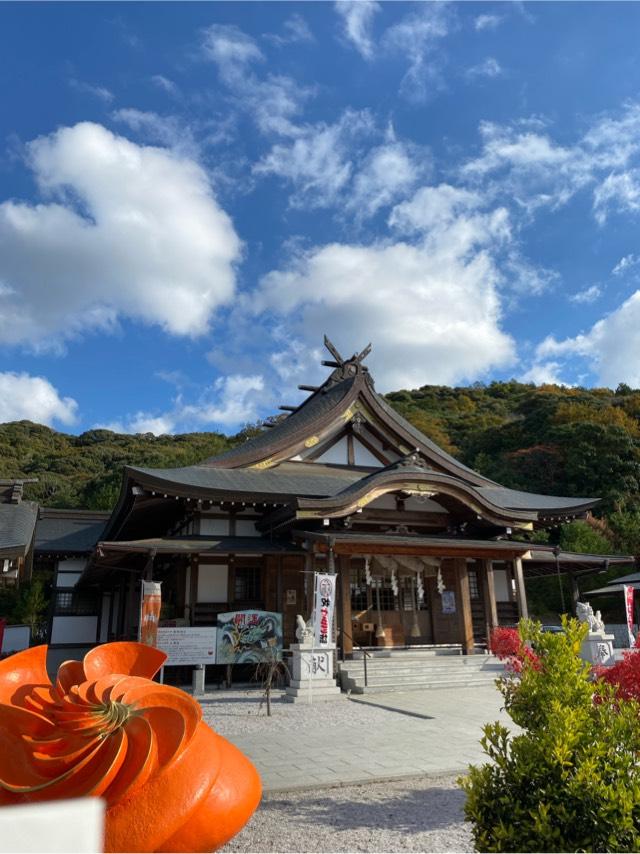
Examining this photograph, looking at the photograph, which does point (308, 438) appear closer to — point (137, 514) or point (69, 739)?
→ point (137, 514)

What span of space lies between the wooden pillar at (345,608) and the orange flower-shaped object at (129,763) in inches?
421

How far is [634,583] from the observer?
2127cm

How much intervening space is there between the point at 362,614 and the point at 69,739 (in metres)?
13.4

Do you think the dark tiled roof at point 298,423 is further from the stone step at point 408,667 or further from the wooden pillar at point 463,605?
the stone step at point 408,667

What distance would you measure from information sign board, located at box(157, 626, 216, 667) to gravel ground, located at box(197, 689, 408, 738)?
0.74 metres

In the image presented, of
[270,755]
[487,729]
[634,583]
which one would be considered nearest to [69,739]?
Result: [487,729]

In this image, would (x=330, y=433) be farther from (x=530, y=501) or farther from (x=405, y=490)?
(x=530, y=501)

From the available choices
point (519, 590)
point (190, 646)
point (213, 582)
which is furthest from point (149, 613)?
point (519, 590)

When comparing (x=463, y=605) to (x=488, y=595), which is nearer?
(x=463, y=605)

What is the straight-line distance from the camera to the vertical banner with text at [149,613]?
1131cm

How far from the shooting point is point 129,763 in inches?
108

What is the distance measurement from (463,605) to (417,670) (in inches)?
99.0

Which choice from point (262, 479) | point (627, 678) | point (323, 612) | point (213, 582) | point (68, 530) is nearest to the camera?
point (627, 678)

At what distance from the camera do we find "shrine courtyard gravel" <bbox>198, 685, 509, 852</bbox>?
4.18 meters
